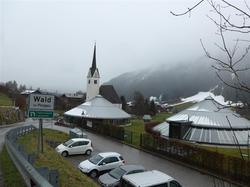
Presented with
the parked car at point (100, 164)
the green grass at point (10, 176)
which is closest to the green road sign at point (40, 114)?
the green grass at point (10, 176)

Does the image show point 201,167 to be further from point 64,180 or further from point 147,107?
point 147,107

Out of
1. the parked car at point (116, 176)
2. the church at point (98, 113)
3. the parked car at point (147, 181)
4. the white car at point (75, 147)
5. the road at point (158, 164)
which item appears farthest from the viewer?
the church at point (98, 113)

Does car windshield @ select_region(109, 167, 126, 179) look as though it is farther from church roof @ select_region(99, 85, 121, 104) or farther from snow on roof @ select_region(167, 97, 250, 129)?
church roof @ select_region(99, 85, 121, 104)

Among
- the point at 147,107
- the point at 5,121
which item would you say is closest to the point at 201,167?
the point at 5,121

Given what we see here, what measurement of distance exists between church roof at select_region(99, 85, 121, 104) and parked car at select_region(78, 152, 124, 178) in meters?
86.1

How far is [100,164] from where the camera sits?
24000 mm

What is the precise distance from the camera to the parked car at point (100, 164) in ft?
77.6

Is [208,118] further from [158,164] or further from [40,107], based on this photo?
[40,107]

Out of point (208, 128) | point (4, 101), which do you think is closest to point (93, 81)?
point (4, 101)

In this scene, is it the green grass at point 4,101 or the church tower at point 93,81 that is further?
the church tower at point 93,81

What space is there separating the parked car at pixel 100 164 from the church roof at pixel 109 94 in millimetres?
86148

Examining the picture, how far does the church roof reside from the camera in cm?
11194

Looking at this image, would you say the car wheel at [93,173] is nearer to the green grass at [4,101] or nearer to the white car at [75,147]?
the white car at [75,147]

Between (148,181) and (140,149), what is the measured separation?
23.0 meters
